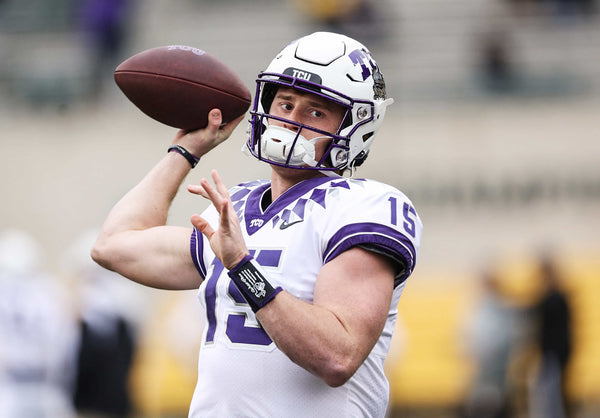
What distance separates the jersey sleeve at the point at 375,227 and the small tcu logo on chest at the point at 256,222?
0.21 metres

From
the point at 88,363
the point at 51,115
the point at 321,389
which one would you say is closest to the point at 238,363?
the point at 321,389

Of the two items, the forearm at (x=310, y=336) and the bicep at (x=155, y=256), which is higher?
the forearm at (x=310, y=336)

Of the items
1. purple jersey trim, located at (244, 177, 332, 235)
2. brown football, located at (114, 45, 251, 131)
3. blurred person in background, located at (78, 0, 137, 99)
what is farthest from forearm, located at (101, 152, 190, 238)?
blurred person in background, located at (78, 0, 137, 99)

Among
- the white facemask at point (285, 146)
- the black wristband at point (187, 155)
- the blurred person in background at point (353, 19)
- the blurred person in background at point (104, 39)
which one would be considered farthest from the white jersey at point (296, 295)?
the blurred person in background at point (104, 39)

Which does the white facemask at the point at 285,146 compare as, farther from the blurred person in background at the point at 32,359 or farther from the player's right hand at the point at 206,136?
the blurred person in background at the point at 32,359

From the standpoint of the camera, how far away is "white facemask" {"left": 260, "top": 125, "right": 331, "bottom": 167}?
311cm

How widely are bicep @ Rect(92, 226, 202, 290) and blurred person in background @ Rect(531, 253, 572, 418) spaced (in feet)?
18.7

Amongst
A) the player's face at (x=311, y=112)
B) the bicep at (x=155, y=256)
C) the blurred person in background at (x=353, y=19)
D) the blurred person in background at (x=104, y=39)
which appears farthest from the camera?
the blurred person in background at (x=104, y=39)

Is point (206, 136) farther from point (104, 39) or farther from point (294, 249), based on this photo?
point (104, 39)

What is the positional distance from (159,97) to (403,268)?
105 cm

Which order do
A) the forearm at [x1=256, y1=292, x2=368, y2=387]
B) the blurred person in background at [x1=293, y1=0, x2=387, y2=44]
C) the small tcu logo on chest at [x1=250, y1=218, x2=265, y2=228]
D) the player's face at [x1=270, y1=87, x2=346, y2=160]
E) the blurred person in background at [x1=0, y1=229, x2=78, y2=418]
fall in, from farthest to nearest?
the blurred person in background at [x1=293, y1=0, x2=387, y2=44] → the blurred person in background at [x1=0, y1=229, x2=78, y2=418] → the player's face at [x1=270, y1=87, x2=346, y2=160] → the small tcu logo on chest at [x1=250, y1=218, x2=265, y2=228] → the forearm at [x1=256, y1=292, x2=368, y2=387]

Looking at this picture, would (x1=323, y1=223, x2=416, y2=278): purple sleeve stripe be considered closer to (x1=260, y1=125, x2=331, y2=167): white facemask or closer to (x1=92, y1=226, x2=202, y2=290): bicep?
(x1=260, y1=125, x2=331, y2=167): white facemask

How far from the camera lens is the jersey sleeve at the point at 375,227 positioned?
9.41ft

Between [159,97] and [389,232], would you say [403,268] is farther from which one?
[159,97]
